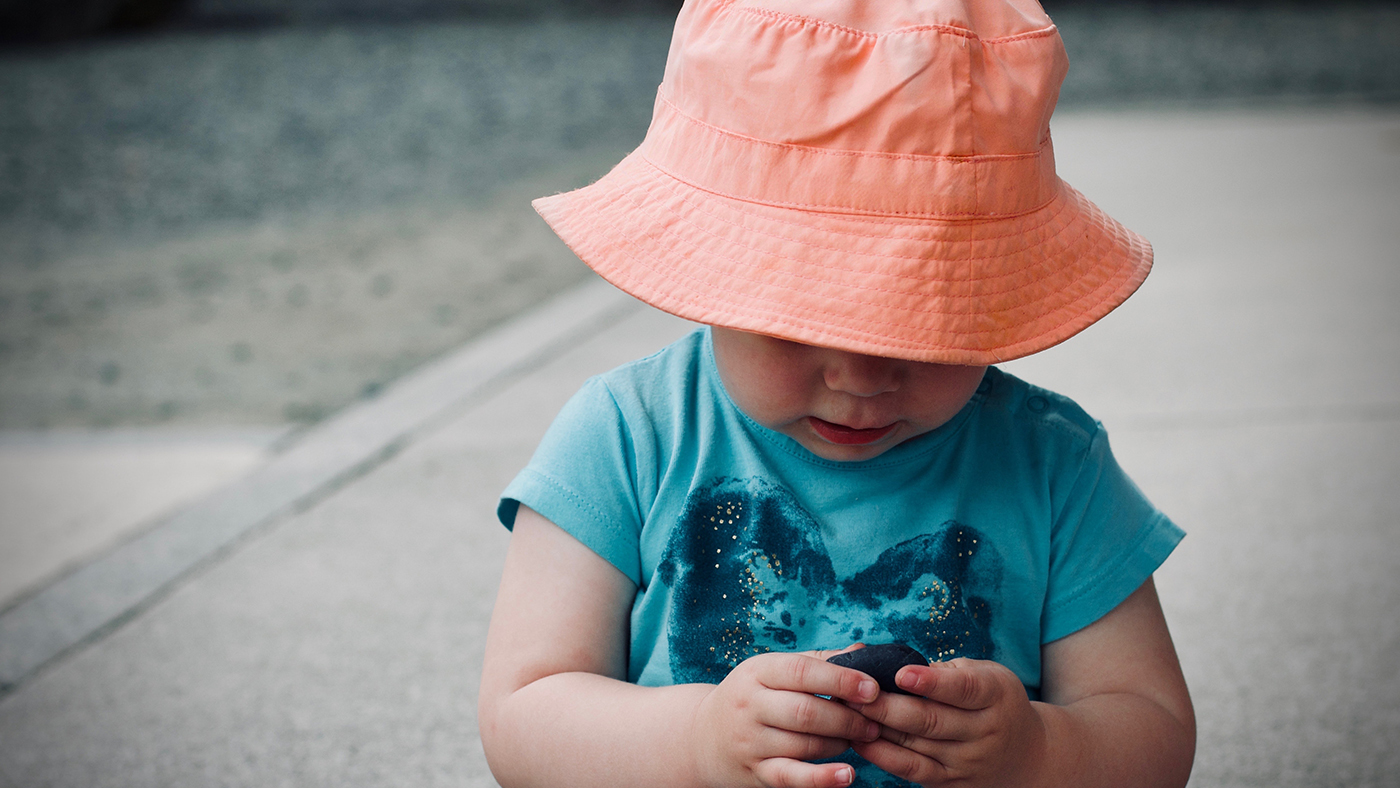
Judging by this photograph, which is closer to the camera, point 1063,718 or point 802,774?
point 802,774

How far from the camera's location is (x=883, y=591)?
3.65 feet

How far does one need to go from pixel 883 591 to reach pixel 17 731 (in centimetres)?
129

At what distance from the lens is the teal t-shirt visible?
3.65 ft

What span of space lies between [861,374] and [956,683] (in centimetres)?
25

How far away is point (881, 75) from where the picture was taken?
89 cm

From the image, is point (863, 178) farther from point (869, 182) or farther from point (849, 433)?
point (849, 433)

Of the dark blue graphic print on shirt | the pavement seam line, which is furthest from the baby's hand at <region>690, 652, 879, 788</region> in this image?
the pavement seam line

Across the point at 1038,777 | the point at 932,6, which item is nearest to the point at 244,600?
the point at 1038,777

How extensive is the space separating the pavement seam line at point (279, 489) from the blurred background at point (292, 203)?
0.26ft

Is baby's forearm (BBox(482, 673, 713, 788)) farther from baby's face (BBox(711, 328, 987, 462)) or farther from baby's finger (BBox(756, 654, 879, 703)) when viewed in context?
baby's face (BBox(711, 328, 987, 462))

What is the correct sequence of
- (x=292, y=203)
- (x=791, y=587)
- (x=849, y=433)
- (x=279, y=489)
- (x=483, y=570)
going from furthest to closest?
(x=292, y=203) < (x=279, y=489) < (x=483, y=570) < (x=791, y=587) < (x=849, y=433)

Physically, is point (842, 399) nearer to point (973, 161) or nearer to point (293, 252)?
point (973, 161)

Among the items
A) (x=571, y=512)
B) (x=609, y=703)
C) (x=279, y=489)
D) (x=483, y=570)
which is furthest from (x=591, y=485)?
(x=279, y=489)

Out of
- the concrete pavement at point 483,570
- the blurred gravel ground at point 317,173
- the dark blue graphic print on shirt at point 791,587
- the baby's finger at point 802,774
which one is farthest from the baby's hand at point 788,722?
the blurred gravel ground at point 317,173
